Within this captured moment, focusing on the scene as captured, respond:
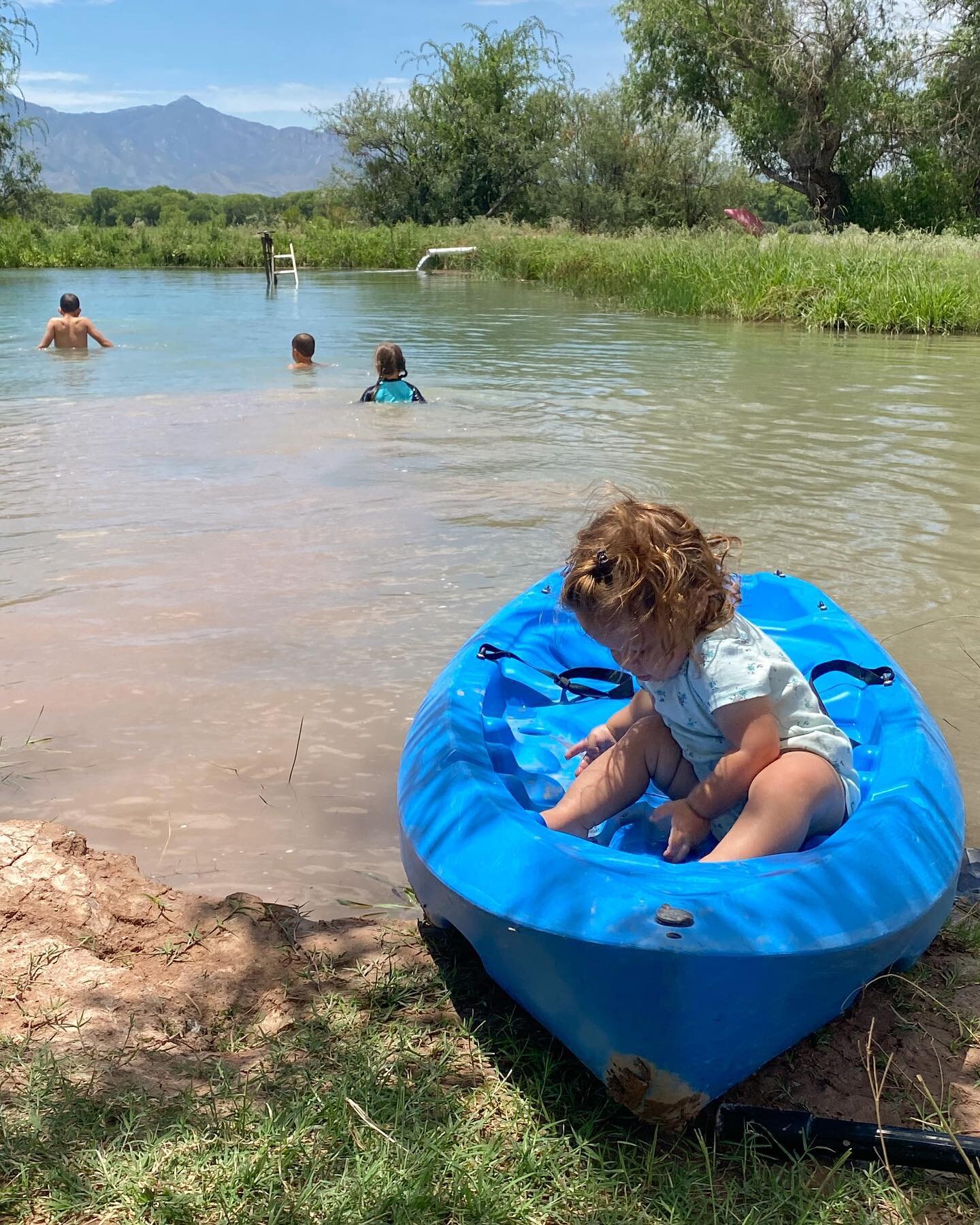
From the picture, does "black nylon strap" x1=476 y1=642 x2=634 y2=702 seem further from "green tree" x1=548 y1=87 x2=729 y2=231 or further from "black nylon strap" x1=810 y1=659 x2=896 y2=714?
"green tree" x1=548 y1=87 x2=729 y2=231

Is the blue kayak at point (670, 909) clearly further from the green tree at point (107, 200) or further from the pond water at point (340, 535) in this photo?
the green tree at point (107, 200)

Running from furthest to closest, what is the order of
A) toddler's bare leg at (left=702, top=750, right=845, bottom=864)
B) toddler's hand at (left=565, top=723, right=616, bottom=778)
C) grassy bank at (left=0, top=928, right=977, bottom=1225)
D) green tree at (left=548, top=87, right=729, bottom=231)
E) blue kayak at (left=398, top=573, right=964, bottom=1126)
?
1. green tree at (left=548, top=87, right=729, bottom=231)
2. toddler's hand at (left=565, top=723, right=616, bottom=778)
3. toddler's bare leg at (left=702, top=750, right=845, bottom=864)
4. blue kayak at (left=398, top=573, right=964, bottom=1126)
5. grassy bank at (left=0, top=928, right=977, bottom=1225)

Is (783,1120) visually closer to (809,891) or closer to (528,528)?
(809,891)

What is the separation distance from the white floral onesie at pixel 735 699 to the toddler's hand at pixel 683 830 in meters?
0.04

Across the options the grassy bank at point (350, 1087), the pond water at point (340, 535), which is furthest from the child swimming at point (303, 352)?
the grassy bank at point (350, 1087)

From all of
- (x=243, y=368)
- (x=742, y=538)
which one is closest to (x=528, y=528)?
(x=742, y=538)

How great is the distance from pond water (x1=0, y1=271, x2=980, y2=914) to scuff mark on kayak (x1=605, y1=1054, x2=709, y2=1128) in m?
1.05

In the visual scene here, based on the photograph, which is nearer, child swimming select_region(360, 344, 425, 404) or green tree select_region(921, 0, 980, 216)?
child swimming select_region(360, 344, 425, 404)

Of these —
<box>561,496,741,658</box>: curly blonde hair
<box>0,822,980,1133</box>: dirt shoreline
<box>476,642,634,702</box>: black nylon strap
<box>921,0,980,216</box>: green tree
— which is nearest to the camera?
<box>0,822,980,1133</box>: dirt shoreline

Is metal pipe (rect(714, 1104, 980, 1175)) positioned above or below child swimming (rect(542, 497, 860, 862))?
below

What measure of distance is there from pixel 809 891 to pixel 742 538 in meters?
4.04

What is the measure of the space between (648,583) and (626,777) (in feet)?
1.70

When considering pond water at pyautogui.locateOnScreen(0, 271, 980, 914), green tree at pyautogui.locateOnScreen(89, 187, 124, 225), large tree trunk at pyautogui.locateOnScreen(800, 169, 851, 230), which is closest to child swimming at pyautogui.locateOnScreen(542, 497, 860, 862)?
pond water at pyautogui.locateOnScreen(0, 271, 980, 914)

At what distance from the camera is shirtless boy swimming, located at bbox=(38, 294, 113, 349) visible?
44.7 ft
